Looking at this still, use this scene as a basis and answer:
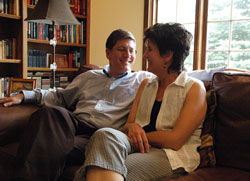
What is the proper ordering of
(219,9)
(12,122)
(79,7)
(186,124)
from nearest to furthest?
1. (186,124)
2. (12,122)
3. (219,9)
4. (79,7)

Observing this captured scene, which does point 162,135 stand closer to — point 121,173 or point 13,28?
point 121,173

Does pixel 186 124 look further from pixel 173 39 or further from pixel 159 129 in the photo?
pixel 173 39

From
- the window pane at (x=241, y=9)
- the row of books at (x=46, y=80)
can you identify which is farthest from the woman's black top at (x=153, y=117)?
the row of books at (x=46, y=80)

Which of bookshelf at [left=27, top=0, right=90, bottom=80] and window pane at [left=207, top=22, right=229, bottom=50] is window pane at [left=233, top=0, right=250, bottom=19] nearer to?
window pane at [left=207, top=22, right=229, bottom=50]

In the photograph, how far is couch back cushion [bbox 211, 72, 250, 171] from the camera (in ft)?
4.07

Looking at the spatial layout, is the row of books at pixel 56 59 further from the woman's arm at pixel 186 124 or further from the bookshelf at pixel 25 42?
the woman's arm at pixel 186 124

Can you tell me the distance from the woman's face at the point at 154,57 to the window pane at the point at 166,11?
73.0 inches

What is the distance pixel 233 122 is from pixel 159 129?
366mm

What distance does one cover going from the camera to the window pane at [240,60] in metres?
2.65

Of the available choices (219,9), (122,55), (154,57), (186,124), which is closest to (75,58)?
(122,55)

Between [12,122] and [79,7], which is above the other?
[79,7]

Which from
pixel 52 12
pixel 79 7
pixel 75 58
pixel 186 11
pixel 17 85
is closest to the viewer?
pixel 52 12

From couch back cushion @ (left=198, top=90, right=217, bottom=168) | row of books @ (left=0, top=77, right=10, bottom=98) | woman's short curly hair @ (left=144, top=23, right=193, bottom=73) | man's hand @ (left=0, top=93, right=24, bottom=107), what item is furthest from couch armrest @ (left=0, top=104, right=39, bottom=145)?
row of books @ (left=0, top=77, right=10, bottom=98)

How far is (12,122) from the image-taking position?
5.16 ft
